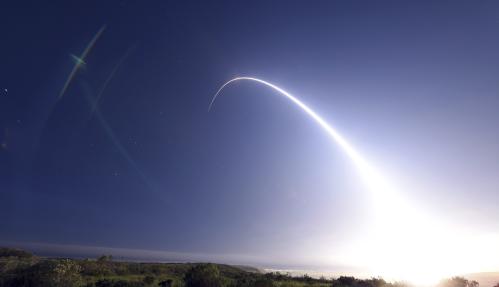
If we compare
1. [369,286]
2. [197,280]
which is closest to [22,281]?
[197,280]

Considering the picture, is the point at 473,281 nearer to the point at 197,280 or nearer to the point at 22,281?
the point at 197,280

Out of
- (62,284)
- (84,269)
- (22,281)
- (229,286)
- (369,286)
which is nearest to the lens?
(62,284)

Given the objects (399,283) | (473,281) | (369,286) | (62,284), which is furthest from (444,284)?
(62,284)

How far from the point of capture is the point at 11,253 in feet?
224

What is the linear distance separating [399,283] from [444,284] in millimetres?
13771

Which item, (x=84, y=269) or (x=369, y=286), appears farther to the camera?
(x=369, y=286)

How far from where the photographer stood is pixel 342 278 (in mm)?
56000

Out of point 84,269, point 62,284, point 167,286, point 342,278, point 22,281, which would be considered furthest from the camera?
point 342,278

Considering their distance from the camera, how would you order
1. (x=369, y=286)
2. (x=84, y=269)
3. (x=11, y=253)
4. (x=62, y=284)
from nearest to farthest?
(x=62, y=284) < (x=84, y=269) < (x=369, y=286) < (x=11, y=253)

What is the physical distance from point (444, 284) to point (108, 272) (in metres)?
51.3

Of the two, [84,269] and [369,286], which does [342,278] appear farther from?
[84,269]

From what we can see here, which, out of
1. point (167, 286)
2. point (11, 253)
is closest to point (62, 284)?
point (167, 286)

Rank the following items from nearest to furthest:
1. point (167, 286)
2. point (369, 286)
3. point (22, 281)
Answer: point (22, 281) < point (167, 286) < point (369, 286)

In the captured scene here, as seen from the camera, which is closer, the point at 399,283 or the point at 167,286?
the point at 167,286
